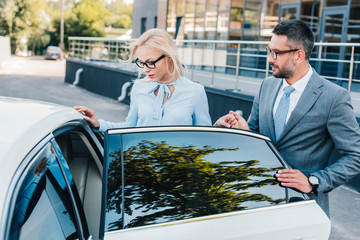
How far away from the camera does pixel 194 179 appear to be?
1.89 m

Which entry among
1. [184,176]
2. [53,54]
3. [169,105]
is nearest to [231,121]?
[169,105]

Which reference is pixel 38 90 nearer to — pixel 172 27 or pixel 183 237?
pixel 172 27

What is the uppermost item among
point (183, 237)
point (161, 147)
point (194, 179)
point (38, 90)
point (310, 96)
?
point (310, 96)

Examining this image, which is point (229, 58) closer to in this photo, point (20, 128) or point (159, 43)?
point (159, 43)

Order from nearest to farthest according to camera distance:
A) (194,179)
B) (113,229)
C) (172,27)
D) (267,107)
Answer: (113,229)
(194,179)
(267,107)
(172,27)

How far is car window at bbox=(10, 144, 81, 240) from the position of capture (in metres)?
1.33

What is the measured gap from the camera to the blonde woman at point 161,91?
105 inches

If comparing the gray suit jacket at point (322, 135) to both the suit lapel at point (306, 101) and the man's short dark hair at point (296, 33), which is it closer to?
the suit lapel at point (306, 101)

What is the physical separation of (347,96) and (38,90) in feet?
51.1

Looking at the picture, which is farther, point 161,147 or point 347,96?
point 347,96

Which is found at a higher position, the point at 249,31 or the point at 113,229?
the point at 249,31

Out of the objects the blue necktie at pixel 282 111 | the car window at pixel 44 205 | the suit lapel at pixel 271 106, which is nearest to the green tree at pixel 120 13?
the suit lapel at pixel 271 106

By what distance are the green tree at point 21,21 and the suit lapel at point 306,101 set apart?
51.9 meters

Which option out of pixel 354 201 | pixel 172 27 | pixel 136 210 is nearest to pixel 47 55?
pixel 172 27
